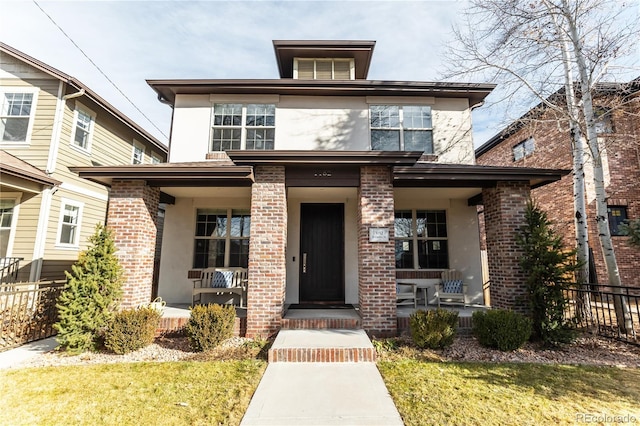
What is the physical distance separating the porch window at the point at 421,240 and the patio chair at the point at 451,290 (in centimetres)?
36

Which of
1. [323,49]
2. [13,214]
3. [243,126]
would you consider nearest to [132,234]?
[243,126]

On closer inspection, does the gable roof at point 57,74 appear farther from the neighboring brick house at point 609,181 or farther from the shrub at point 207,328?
the neighboring brick house at point 609,181

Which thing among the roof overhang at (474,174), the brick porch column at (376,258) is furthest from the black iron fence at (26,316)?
the roof overhang at (474,174)

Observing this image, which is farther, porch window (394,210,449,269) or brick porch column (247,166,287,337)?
porch window (394,210,449,269)

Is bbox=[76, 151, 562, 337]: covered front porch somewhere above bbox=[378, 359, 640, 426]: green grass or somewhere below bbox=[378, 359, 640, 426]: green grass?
above

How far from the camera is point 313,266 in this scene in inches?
316

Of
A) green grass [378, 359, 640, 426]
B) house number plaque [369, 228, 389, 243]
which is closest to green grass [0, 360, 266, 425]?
green grass [378, 359, 640, 426]

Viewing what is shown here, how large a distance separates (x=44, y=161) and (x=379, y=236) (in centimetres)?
1047

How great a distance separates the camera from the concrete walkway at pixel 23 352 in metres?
4.82

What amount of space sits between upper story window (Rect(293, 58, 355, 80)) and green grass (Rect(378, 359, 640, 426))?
8.55 meters

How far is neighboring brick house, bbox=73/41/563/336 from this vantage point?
6461 millimetres

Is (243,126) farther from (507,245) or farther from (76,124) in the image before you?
(507,245)

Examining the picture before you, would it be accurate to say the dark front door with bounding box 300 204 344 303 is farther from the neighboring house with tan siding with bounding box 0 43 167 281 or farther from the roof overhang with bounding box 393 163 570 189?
the neighboring house with tan siding with bounding box 0 43 167 281

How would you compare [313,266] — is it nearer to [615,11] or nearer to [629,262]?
[615,11]
